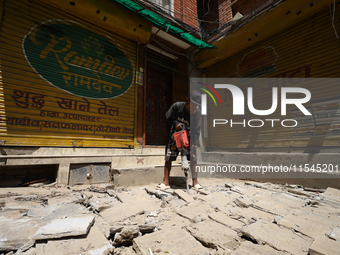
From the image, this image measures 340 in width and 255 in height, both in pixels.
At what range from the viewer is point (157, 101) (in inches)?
277

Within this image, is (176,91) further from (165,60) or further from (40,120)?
(40,120)

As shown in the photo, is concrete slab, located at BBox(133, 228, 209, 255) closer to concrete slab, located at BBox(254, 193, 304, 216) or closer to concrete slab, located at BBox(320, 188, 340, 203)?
concrete slab, located at BBox(254, 193, 304, 216)

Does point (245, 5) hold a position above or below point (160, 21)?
above

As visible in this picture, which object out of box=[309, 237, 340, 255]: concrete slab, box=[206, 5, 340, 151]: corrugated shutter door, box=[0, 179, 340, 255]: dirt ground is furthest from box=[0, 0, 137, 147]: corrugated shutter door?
box=[309, 237, 340, 255]: concrete slab

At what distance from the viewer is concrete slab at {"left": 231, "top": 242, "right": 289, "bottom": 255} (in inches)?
62.2

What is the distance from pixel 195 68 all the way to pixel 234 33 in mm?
2081

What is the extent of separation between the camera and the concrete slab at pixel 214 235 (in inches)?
66.9

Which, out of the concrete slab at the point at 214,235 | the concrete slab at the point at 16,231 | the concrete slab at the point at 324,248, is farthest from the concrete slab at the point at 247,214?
the concrete slab at the point at 16,231

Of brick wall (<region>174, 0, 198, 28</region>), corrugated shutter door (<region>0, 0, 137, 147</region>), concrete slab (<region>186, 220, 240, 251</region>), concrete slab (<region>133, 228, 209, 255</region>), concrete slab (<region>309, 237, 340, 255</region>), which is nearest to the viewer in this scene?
concrete slab (<region>309, 237, 340, 255</region>)

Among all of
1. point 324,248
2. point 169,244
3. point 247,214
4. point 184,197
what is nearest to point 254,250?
point 324,248

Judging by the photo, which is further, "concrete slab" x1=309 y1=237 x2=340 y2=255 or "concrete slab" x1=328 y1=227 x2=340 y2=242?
"concrete slab" x1=328 y1=227 x2=340 y2=242

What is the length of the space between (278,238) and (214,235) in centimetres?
66

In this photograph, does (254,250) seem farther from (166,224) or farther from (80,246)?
(80,246)

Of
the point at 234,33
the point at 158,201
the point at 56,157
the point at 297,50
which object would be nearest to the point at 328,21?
the point at 297,50
